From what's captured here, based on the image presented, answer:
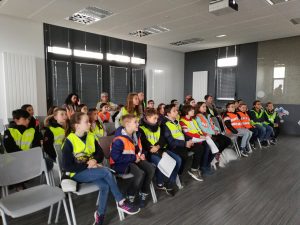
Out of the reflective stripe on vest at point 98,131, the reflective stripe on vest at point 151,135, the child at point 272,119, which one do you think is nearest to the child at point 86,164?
the reflective stripe on vest at point 151,135

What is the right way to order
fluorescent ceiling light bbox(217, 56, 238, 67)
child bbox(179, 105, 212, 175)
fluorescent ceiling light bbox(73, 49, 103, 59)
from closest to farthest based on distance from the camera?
child bbox(179, 105, 212, 175), fluorescent ceiling light bbox(73, 49, 103, 59), fluorescent ceiling light bbox(217, 56, 238, 67)

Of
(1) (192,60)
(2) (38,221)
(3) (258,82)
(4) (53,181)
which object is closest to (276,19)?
(3) (258,82)

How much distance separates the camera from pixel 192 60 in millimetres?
10117

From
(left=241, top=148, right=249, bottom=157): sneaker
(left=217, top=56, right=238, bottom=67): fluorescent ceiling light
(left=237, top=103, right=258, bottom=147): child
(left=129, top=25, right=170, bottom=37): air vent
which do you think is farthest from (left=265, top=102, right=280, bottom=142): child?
(left=129, top=25, right=170, bottom=37): air vent

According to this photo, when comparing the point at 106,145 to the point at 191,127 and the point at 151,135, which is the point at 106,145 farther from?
the point at 191,127

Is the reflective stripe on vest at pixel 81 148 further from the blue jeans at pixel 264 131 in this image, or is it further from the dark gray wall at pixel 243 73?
the dark gray wall at pixel 243 73

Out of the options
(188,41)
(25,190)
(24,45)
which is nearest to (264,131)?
(188,41)

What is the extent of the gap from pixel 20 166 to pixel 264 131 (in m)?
5.50

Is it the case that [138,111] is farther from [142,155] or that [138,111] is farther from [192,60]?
[192,60]

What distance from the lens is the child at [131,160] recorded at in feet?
8.58

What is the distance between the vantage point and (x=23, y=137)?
2.98 meters

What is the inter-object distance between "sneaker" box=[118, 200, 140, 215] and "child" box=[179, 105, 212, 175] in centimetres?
159

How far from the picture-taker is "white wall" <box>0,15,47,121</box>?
17.7ft

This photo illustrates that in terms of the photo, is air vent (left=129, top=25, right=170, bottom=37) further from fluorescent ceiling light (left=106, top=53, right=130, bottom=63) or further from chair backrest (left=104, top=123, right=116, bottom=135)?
chair backrest (left=104, top=123, right=116, bottom=135)
